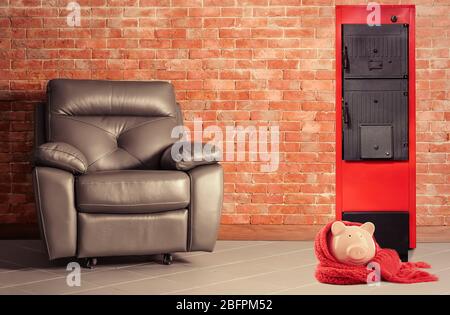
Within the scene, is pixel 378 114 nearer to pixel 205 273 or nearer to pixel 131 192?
pixel 205 273

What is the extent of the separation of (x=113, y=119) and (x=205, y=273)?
1176mm

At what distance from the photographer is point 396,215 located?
4113mm

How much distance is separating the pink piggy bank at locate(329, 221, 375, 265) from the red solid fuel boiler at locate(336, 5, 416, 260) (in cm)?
104

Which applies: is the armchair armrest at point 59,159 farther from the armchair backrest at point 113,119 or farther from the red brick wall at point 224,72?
the red brick wall at point 224,72

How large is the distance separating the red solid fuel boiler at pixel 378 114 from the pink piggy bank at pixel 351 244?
3.41ft

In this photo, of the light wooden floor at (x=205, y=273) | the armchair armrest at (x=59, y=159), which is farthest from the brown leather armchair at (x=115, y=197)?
the light wooden floor at (x=205, y=273)

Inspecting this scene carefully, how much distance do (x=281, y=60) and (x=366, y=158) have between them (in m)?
0.82

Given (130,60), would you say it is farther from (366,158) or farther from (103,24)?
(366,158)

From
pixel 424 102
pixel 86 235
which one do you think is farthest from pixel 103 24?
pixel 424 102

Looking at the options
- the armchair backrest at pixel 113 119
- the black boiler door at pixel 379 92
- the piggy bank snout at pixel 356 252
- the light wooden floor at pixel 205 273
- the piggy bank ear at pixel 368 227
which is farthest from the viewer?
the black boiler door at pixel 379 92

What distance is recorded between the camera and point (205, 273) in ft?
10.7

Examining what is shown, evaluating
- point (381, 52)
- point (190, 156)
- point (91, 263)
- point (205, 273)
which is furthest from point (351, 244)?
point (381, 52)

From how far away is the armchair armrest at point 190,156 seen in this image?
3.46 m

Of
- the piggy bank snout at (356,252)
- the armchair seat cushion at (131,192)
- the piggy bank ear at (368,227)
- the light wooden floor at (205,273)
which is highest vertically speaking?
the armchair seat cushion at (131,192)
